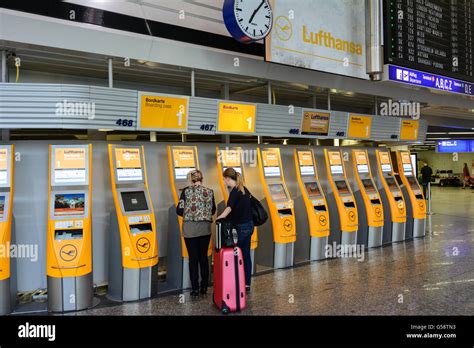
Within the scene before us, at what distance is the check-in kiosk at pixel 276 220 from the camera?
5.84 metres

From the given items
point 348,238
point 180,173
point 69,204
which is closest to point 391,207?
point 348,238

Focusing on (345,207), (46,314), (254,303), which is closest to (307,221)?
(345,207)

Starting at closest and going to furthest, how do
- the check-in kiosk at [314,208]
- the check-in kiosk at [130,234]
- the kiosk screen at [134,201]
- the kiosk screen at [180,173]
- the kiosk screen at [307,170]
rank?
the check-in kiosk at [130,234]
the kiosk screen at [134,201]
the kiosk screen at [180,173]
the check-in kiosk at [314,208]
the kiosk screen at [307,170]

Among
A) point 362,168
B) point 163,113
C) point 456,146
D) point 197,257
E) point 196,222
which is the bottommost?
point 197,257

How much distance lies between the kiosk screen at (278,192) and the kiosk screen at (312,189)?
529mm

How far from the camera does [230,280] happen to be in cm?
408

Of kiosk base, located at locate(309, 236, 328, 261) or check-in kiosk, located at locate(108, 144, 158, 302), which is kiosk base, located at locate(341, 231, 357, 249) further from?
check-in kiosk, located at locate(108, 144, 158, 302)

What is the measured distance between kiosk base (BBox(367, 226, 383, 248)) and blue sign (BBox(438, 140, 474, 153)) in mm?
13805

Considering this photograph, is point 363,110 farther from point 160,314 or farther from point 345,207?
point 160,314

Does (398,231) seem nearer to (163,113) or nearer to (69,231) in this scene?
(163,113)

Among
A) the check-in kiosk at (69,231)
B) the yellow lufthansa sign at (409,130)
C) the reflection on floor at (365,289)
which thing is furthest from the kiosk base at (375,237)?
the check-in kiosk at (69,231)

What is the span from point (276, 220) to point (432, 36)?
3.92 m

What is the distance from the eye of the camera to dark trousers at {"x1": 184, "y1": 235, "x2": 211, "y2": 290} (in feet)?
14.9

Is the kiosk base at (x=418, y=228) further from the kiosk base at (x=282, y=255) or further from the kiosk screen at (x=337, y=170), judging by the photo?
the kiosk base at (x=282, y=255)
